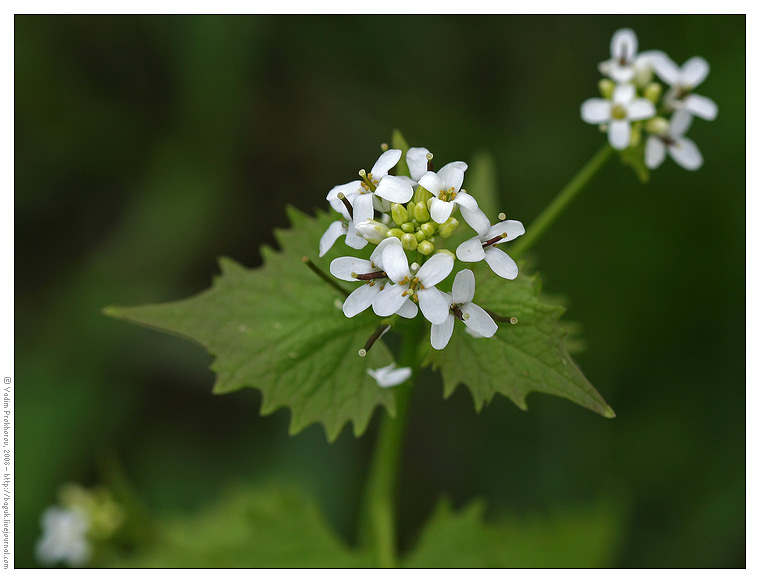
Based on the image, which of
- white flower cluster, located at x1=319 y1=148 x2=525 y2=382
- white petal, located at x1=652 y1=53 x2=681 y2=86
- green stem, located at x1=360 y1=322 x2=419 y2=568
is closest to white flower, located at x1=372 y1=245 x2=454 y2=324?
white flower cluster, located at x1=319 y1=148 x2=525 y2=382

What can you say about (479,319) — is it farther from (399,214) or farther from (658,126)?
(658,126)

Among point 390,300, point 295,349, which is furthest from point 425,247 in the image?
point 295,349

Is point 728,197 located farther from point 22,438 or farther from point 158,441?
point 22,438

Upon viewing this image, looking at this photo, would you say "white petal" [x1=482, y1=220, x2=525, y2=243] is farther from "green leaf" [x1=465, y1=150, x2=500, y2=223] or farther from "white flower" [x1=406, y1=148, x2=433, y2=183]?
"green leaf" [x1=465, y1=150, x2=500, y2=223]

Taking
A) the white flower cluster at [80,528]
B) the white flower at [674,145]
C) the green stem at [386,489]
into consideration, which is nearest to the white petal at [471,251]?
the green stem at [386,489]

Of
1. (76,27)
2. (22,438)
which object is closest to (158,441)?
(22,438)

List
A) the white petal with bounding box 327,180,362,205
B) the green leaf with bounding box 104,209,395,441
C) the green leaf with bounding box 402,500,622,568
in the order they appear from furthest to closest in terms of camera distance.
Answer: the green leaf with bounding box 402,500,622,568
the green leaf with bounding box 104,209,395,441
the white petal with bounding box 327,180,362,205

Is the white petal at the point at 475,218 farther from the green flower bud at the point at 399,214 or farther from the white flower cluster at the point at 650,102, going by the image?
the white flower cluster at the point at 650,102
